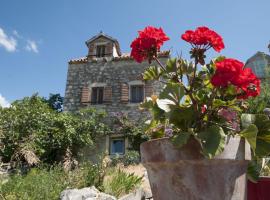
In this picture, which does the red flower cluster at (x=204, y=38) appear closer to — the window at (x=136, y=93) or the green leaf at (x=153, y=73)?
the green leaf at (x=153, y=73)

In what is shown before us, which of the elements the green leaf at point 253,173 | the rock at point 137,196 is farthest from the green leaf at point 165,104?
the rock at point 137,196

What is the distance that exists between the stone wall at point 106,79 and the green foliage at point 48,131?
4.67 ft

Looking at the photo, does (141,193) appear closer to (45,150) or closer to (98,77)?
(45,150)

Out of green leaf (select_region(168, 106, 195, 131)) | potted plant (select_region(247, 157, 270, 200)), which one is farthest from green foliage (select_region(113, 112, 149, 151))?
green leaf (select_region(168, 106, 195, 131))

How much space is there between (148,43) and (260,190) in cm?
151

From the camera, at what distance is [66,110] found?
15258 mm

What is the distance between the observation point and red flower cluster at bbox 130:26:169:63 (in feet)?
8.07

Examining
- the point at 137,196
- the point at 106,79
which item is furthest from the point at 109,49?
the point at 137,196

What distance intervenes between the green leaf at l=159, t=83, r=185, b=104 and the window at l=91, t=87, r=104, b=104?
13.1m

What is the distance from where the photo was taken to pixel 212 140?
2031mm

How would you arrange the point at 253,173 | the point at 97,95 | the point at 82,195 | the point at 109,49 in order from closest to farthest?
the point at 253,173 < the point at 82,195 < the point at 97,95 < the point at 109,49

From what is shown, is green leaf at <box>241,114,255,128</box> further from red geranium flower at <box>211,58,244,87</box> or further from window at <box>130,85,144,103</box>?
window at <box>130,85,144,103</box>

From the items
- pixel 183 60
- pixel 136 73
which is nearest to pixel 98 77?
pixel 136 73

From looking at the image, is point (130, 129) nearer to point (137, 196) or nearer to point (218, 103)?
point (137, 196)
